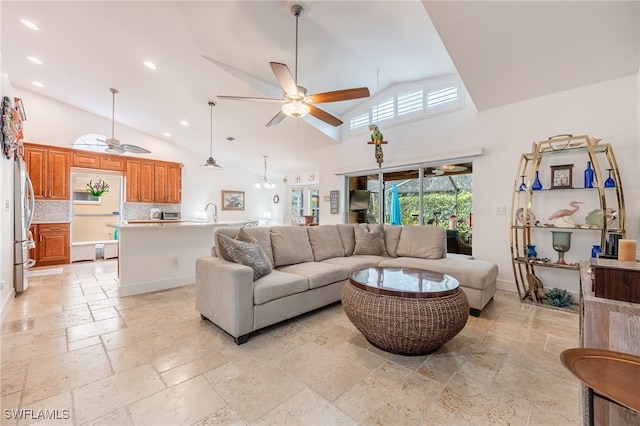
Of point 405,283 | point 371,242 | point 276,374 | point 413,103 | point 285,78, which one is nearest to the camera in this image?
point 276,374

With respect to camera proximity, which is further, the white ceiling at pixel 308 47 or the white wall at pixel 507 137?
the white wall at pixel 507 137

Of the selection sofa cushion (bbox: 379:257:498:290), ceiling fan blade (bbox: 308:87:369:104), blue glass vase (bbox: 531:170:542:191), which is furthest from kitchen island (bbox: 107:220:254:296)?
blue glass vase (bbox: 531:170:542:191)

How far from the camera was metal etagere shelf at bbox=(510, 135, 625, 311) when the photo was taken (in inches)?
113

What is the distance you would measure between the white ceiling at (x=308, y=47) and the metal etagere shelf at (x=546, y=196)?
31.5 inches

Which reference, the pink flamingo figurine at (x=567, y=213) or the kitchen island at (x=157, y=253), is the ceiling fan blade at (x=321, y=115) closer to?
the kitchen island at (x=157, y=253)

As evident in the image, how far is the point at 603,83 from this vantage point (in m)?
3.07

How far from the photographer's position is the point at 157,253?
3764 millimetres

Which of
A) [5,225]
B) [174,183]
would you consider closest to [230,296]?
[5,225]

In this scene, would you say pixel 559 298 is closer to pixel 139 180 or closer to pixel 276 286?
pixel 276 286

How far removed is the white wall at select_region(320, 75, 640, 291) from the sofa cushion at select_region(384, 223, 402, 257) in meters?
1.17

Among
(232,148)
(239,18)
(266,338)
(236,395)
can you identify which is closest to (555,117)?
(239,18)

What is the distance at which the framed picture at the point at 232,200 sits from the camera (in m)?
8.34

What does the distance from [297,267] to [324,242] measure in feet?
2.57

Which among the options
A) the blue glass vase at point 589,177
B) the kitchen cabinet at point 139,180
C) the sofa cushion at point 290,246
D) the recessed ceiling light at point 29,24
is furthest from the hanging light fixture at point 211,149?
the blue glass vase at point 589,177
